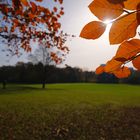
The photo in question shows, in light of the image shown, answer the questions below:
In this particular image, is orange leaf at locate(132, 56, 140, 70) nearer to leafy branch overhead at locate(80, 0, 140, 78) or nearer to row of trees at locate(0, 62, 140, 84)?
leafy branch overhead at locate(80, 0, 140, 78)

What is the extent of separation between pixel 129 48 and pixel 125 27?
41 millimetres

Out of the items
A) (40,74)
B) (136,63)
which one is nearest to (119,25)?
(136,63)

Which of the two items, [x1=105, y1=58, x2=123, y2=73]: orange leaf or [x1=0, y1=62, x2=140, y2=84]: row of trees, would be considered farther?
[x1=0, y1=62, x2=140, y2=84]: row of trees

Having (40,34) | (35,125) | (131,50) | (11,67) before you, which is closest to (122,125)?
(35,125)

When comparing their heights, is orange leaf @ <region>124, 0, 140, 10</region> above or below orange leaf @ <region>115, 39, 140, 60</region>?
above

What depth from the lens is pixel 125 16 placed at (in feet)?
1.26

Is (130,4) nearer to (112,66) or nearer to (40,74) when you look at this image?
(112,66)

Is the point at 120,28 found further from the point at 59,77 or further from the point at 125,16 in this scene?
the point at 59,77

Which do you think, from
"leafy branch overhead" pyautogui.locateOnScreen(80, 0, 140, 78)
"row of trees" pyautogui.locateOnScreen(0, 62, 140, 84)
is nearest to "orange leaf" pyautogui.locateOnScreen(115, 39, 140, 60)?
"leafy branch overhead" pyautogui.locateOnScreen(80, 0, 140, 78)

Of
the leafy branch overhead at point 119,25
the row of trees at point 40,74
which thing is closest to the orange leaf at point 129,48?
the leafy branch overhead at point 119,25

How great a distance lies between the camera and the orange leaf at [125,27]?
38 cm

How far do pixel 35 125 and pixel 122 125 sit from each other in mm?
3512

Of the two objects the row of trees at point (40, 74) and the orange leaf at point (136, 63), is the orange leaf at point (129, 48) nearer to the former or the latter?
the orange leaf at point (136, 63)

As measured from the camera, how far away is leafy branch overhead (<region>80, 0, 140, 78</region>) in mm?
370
